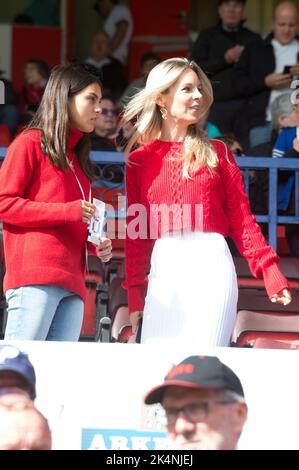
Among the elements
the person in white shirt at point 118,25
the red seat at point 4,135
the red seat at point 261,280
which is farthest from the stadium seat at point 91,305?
the person in white shirt at point 118,25

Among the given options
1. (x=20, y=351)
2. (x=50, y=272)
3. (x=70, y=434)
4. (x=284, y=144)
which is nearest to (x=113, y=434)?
(x=70, y=434)

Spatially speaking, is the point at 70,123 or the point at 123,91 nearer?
the point at 70,123

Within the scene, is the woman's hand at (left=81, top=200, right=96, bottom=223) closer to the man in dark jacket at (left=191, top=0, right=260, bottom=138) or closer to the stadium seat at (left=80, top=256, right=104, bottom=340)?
the stadium seat at (left=80, top=256, right=104, bottom=340)

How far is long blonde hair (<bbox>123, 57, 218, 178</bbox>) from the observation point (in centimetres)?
500

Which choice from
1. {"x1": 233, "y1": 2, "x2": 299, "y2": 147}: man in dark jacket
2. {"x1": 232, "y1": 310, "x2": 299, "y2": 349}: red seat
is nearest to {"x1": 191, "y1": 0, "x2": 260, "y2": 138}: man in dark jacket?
{"x1": 233, "y1": 2, "x2": 299, "y2": 147}: man in dark jacket

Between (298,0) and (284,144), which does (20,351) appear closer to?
(284,144)

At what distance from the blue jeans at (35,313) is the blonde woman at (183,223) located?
14.3 inches

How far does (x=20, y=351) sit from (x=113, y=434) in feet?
1.40

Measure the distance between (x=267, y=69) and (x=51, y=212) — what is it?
4.17 meters

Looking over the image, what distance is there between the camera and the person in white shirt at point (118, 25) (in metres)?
11.3

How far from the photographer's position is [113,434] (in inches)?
157

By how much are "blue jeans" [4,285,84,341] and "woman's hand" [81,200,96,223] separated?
306 millimetres

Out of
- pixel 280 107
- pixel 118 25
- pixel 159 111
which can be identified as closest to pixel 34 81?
pixel 118 25
